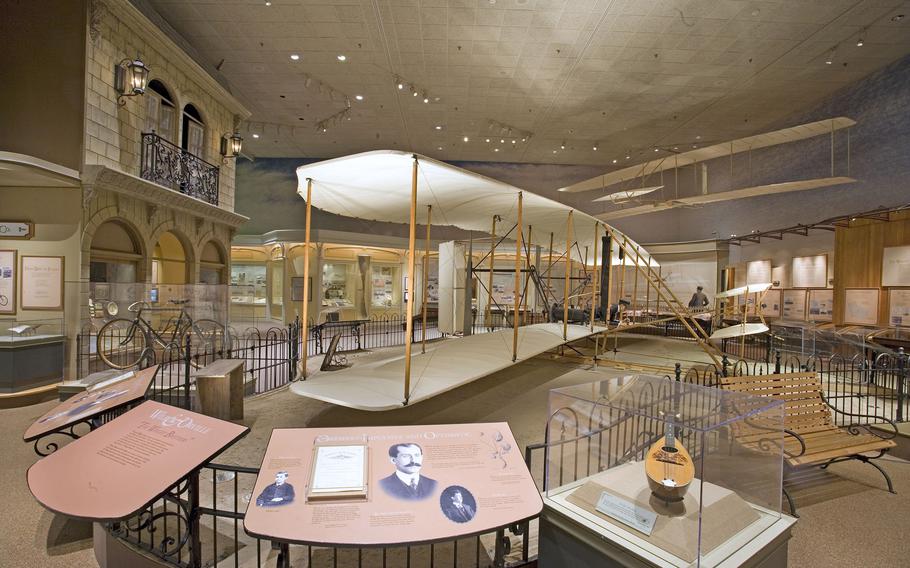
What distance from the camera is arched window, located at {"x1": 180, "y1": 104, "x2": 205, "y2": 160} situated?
9.76 meters

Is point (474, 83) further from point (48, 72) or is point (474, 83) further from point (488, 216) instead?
point (48, 72)

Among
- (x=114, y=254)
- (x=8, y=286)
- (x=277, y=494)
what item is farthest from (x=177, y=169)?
(x=277, y=494)

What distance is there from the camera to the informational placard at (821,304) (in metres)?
10.9

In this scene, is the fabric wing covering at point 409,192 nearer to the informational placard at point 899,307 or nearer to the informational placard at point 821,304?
the informational placard at point 899,307

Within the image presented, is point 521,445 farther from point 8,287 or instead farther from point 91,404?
point 8,287

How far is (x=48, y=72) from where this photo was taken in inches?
262

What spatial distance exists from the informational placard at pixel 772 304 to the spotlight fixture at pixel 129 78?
1793 cm

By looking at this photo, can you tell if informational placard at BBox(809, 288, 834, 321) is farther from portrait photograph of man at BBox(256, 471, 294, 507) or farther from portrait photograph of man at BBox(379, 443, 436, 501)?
portrait photograph of man at BBox(256, 471, 294, 507)

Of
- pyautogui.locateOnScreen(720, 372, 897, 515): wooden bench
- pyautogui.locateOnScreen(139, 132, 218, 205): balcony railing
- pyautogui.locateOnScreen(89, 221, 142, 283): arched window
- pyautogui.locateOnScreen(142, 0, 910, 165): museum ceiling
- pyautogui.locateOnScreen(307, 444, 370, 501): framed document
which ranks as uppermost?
pyautogui.locateOnScreen(142, 0, 910, 165): museum ceiling

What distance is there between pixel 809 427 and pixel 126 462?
18.3 feet

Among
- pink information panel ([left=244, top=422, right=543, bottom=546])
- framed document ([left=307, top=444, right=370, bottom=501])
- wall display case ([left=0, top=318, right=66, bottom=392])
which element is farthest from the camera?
wall display case ([left=0, top=318, right=66, bottom=392])

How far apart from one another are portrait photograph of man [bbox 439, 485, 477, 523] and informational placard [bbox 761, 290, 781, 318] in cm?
1530

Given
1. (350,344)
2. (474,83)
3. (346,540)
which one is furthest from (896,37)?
(350,344)

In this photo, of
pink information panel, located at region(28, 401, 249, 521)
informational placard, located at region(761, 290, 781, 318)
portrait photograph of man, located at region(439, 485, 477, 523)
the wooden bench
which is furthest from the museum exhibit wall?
informational placard, located at region(761, 290, 781, 318)
